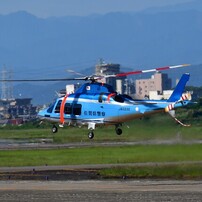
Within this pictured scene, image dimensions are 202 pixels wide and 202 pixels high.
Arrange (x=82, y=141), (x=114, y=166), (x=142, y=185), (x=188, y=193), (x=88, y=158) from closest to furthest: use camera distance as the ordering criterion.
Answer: (x=188, y=193)
(x=142, y=185)
(x=114, y=166)
(x=88, y=158)
(x=82, y=141)

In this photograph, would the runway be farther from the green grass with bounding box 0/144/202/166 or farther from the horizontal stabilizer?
the green grass with bounding box 0/144/202/166

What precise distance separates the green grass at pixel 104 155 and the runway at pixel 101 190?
12.7 meters

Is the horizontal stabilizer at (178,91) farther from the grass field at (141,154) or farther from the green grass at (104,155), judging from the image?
the green grass at (104,155)

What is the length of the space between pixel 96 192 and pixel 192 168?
1319cm

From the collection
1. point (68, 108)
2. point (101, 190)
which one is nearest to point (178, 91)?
point (68, 108)

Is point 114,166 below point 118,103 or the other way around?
below

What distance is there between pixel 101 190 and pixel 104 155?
29.8 meters

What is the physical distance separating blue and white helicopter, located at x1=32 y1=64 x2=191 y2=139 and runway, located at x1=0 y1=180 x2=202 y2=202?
11563 millimetres

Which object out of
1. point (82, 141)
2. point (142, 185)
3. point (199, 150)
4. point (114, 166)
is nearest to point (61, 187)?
point (142, 185)

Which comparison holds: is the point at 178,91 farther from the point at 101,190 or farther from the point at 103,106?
the point at 101,190

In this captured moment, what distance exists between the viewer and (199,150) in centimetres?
6781

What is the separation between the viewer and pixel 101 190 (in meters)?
47.6

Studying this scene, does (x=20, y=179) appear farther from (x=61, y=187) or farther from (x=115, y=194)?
(x=115, y=194)

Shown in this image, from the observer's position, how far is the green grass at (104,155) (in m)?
65.9
